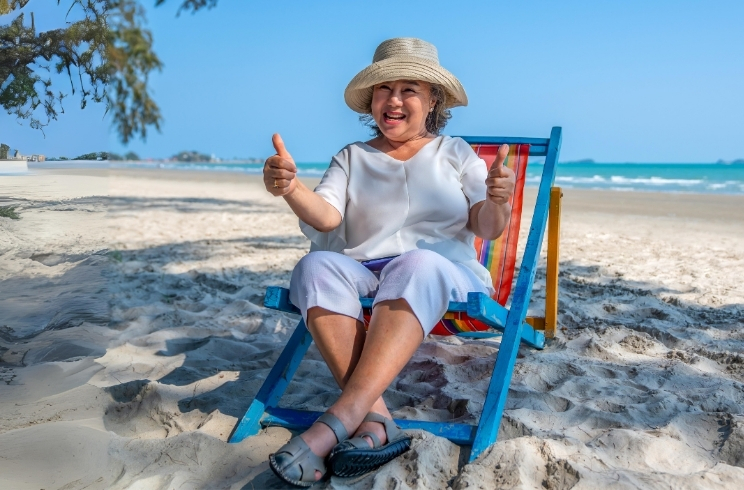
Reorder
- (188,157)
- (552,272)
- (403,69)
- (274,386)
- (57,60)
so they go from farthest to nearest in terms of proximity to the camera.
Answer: (188,157) → (552,272) → (403,69) → (274,386) → (57,60)

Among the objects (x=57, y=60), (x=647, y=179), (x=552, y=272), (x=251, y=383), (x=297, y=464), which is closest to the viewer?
(x=297, y=464)

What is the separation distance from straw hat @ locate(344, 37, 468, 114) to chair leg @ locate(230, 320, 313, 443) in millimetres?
909

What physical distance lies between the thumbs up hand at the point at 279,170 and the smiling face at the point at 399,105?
0.49 metres

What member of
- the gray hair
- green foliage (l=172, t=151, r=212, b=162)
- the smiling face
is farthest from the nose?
green foliage (l=172, t=151, r=212, b=162)

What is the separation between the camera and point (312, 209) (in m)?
2.45

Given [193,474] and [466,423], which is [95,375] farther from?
[466,423]

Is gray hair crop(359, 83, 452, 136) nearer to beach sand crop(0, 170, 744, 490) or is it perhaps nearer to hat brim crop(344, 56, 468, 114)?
hat brim crop(344, 56, 468, 114)

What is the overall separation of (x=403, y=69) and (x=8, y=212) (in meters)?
1.38

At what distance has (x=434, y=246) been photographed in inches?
101

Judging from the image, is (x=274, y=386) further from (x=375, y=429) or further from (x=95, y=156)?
(x=95, y=156)

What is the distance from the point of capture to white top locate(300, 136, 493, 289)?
2.58m

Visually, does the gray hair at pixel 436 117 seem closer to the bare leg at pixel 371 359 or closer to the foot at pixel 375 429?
the bare leg at pixel 371 359

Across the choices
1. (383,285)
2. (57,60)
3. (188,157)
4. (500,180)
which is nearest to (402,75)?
(500,180)

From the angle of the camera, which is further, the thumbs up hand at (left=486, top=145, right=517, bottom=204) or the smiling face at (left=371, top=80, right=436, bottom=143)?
the smiling face at (left=371, top=80, right=436, bottom=143)
